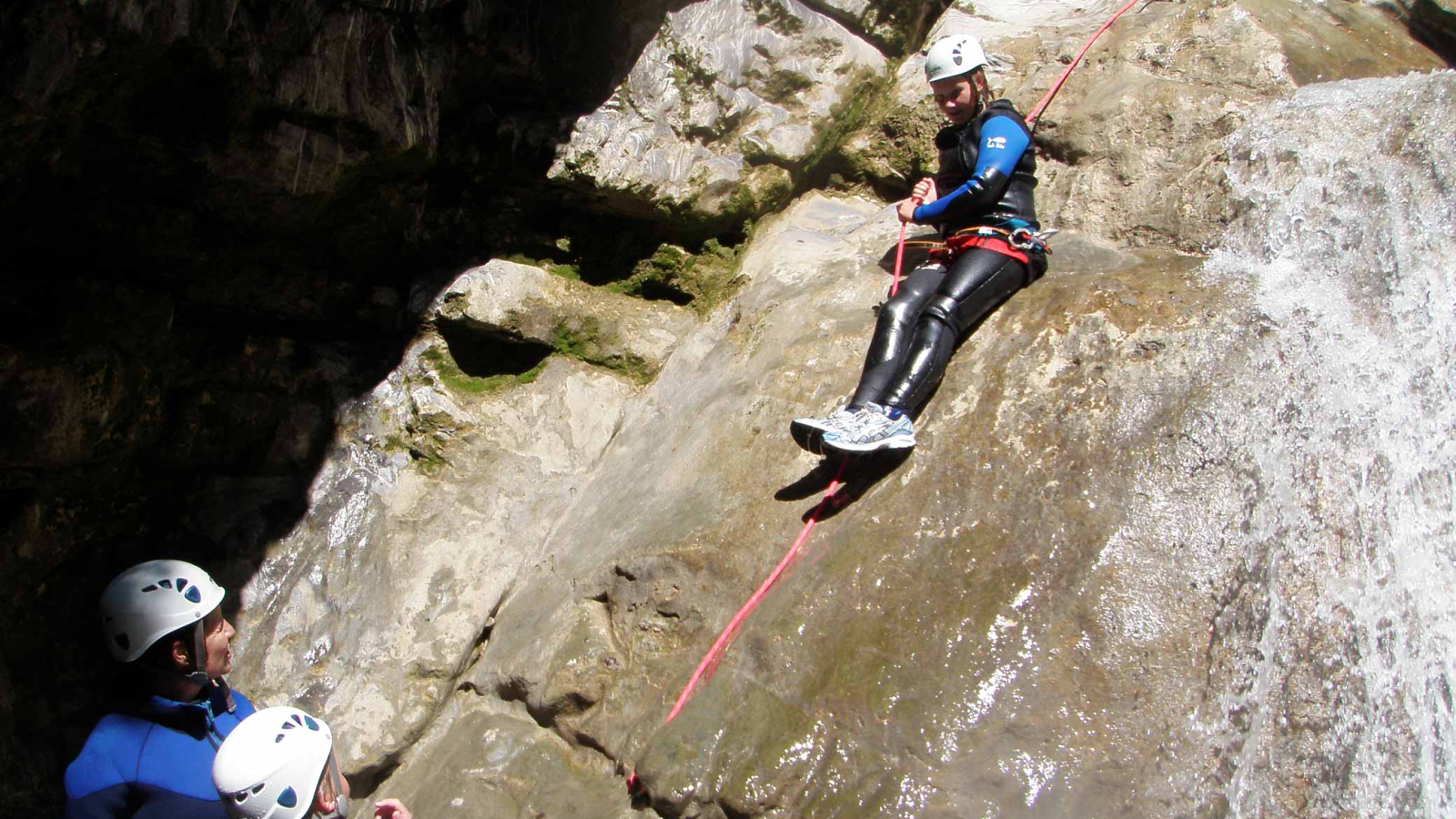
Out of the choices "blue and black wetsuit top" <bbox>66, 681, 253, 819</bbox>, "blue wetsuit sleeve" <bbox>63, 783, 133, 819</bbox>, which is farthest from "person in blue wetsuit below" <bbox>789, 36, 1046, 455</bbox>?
"blue wetsuit sleeve" <bbox>63, 783, 133, 819</bbox>

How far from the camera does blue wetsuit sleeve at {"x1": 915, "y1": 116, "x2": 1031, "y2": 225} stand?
4.68m

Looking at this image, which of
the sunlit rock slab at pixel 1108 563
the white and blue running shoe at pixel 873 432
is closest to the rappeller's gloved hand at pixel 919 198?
the sunlit rock slab at pixel 1108 563

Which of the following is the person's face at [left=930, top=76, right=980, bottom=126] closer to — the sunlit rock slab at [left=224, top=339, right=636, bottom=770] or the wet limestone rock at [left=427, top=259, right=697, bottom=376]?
the wet limestone rock at [left=427, top=259, right=697, bottom=376]

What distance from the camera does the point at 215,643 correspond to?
3.29 meters

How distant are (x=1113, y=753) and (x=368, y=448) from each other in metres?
4.44

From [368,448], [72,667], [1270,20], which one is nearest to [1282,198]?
[1270,20]

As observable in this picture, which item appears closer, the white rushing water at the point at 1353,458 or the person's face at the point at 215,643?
the person's face at the point at 215,643

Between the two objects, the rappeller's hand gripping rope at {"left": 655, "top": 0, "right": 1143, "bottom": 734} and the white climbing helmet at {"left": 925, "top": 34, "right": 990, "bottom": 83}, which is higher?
the white climbing helmet at {"left": 925, "top": 34, "right": 990, "bottom": 83}

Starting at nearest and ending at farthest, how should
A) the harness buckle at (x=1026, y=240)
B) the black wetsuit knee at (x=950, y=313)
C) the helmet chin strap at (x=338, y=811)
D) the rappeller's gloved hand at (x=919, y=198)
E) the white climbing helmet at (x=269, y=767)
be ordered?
the white climbing helmet at (x=269, y=767)
the helmet chin strap at (x=338, y=811)
the black wetsuit knee at (x=950, y=313)
the harness buckle at (x=1026, y=240)
the rappeller's gloved hand at (x=919, y=198)

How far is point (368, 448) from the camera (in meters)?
5.88

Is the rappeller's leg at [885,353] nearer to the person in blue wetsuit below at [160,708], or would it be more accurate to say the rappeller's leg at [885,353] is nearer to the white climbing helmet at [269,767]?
the white climbing helmet at [269,767]

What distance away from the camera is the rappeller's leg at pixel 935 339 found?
4156mm

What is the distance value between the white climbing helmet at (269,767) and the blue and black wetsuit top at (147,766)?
0.23m

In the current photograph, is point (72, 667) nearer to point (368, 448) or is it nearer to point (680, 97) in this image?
point (368, 448)
